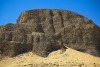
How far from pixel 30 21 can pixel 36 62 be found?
32.9 feet

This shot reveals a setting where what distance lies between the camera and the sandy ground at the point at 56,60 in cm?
3850

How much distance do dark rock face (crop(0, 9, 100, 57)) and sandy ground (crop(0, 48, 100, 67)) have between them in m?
1.42

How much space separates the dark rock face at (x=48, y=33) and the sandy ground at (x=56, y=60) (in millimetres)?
1422

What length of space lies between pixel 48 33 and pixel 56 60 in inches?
276

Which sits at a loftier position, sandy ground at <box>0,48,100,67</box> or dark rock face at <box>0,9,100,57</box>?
dark rock face at <box>0,9,100,57</box>

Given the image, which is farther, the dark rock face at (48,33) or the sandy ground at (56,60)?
the dark rock face at (48,33)

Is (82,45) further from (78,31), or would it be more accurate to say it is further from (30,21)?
(30,21)

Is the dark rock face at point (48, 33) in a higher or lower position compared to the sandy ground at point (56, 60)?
higher

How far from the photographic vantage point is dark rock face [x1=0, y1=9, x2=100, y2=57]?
42.7 meters

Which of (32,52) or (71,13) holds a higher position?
(71,13)

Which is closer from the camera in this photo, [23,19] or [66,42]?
[66,42]

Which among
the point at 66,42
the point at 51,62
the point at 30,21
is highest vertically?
the point at 30,21

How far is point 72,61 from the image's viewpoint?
130 feet

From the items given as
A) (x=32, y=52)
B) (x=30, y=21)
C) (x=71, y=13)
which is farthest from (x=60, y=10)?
(x=32, y=52)
